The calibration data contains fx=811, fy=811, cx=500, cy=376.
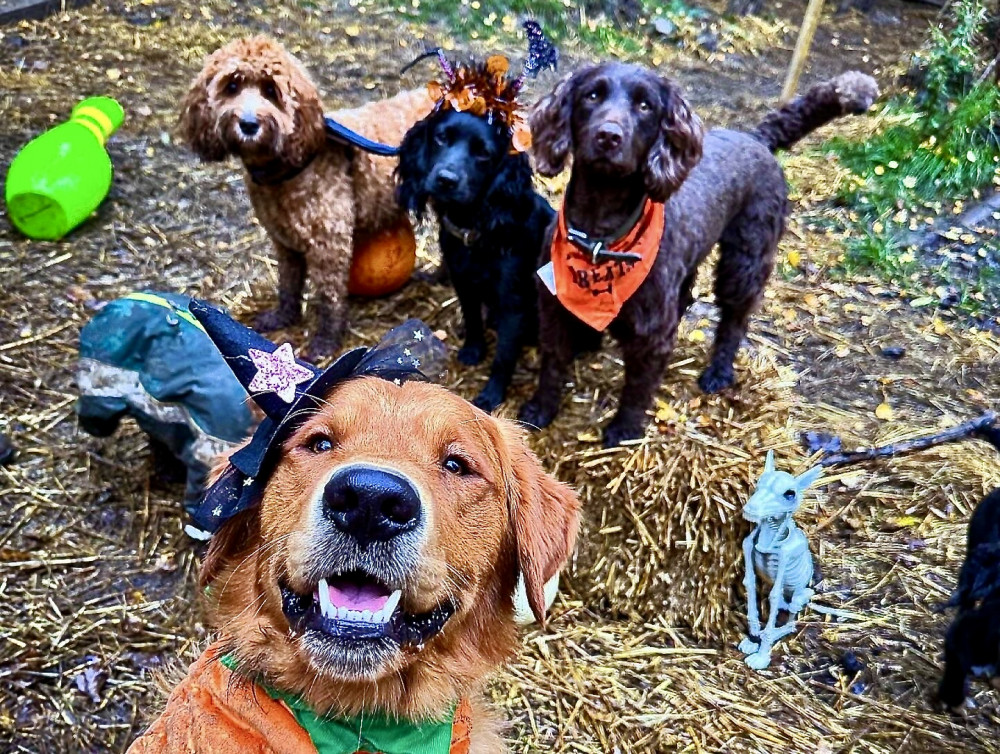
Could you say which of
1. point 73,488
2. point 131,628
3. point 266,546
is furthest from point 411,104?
point 266,546

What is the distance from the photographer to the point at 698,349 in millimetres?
4430

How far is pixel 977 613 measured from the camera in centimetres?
272

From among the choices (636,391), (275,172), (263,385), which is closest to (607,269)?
(636,391)

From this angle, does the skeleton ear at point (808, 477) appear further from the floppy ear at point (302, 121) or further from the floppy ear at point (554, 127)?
the floppy ear at point (302, 121)

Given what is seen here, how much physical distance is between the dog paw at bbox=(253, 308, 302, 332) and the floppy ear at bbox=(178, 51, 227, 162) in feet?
3.08

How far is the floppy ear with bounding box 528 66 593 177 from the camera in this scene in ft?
11.5

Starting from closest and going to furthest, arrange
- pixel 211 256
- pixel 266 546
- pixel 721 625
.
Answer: pixel 266 546, pixel 721 625, pixel 211 256

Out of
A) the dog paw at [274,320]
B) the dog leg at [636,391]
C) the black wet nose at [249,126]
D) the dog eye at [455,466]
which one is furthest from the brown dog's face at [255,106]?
the dog eye at [455,466]

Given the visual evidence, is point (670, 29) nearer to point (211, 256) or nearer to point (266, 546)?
→ point (211, 256)

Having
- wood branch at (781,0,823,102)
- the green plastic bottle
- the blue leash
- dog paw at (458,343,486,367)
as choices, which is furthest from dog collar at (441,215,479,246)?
wood branch at (781,0,823,102)

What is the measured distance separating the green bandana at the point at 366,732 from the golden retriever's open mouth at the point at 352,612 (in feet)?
0.79

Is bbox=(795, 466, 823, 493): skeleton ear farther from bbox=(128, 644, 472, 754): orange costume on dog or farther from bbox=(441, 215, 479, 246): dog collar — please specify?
bbox=(441, 215, 479, 246): dog collar

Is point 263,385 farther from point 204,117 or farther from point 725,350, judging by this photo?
point 725,350

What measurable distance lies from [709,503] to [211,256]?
355 centimetres
